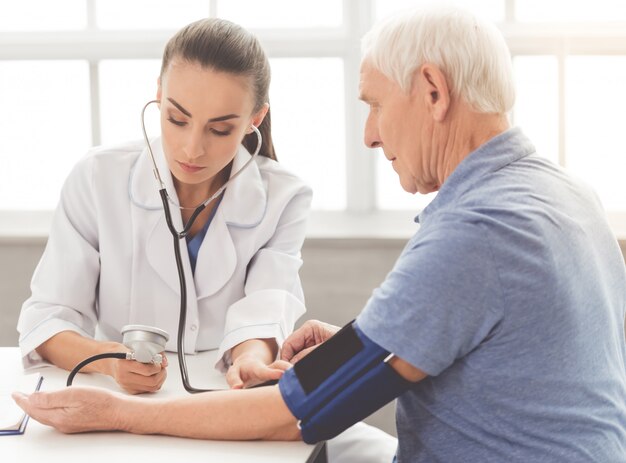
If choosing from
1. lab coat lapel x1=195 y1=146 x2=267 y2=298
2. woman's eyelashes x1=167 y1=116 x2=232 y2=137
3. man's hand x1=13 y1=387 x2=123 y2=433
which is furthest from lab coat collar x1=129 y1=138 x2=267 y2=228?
man's hand x1=13 y1=387 x2=123 y2=433

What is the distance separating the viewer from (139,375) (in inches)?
59.1

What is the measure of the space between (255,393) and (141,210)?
2.13 feet

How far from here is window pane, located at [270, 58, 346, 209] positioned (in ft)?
9.85

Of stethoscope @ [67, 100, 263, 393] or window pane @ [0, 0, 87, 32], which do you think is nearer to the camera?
stethoscope @ [67, 100, 263, 393]

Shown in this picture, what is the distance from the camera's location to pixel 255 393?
1.28m

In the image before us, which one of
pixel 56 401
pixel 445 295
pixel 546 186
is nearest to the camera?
pixel 445 295

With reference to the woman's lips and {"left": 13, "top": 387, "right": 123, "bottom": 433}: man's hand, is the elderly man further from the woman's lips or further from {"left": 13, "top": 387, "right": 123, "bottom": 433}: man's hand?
the woman's lips

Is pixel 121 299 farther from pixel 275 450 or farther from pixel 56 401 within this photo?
pixel 275 450

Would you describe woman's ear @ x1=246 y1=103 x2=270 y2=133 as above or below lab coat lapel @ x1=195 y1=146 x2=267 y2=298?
above

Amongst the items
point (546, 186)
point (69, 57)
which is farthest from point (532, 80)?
point (546, 186)

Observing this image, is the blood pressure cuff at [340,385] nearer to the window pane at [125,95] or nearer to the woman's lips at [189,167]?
the woman's lips at [189,167]

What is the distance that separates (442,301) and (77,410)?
55 cm

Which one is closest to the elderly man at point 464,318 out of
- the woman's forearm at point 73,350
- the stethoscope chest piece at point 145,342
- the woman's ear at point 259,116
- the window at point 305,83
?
the stethoscope chest piece at point 145,342

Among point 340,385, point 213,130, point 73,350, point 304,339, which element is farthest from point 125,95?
point 340,385
